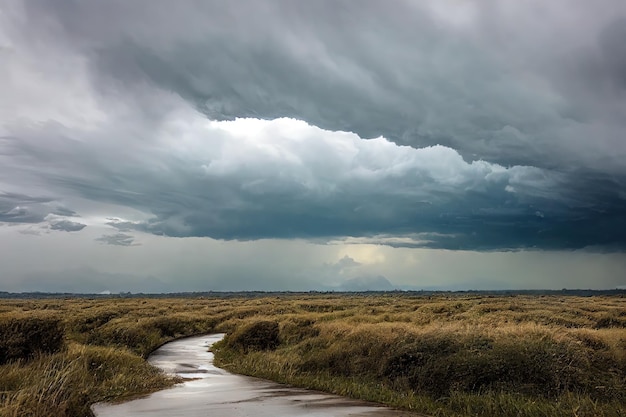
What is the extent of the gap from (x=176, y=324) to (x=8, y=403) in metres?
34.4

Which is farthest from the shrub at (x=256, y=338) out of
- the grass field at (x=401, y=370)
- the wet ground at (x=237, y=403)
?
the wet ground at (x=237, y=403)

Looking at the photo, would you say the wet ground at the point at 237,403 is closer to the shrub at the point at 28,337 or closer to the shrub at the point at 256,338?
the shrub at the point at 28,337

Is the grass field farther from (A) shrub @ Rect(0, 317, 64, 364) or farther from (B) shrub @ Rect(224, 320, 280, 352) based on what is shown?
(B) shrub @ Rect(224, 320, 280, 352)

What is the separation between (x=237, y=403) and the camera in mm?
13258

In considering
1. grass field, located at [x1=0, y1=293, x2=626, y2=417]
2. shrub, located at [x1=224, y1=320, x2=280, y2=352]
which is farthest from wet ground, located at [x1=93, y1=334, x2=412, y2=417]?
shrub, located at [x1=224, y1=320, x2=280, y2=352]

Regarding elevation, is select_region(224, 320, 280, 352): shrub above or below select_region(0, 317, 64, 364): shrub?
below

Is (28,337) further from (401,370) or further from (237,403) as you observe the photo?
(401,370)

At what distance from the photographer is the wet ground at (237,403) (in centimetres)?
1194

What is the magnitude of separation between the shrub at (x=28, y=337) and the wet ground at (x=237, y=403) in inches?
221

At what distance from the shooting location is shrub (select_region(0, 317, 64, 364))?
17.2 metres

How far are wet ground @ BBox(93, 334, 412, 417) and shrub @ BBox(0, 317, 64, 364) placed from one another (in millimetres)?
5607

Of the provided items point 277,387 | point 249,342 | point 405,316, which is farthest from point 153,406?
point 405,316

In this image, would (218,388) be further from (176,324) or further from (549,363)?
(176,324)

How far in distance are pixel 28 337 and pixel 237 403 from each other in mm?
9595
